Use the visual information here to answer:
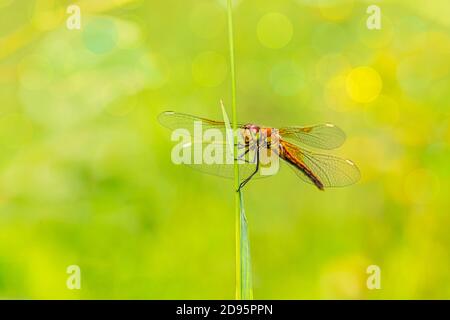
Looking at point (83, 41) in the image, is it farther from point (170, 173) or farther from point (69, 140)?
point (170, 173)

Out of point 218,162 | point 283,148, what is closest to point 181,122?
point 218,162

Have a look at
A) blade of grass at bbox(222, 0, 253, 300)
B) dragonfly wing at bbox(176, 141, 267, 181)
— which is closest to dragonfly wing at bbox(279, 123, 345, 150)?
dragonfly wing at bbox(176, 141, 267, 181)

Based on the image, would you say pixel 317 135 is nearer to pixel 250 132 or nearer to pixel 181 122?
pixel 250 132

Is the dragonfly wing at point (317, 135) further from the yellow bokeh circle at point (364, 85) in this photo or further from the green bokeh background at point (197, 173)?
the yellow bokeh circle at point (364, 85)
